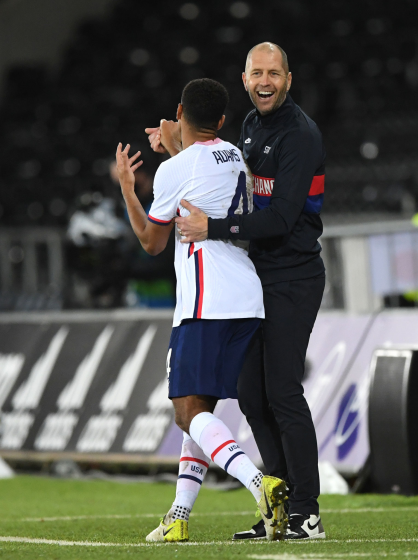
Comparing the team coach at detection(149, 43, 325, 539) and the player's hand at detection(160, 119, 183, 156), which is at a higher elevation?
the player's hand at detection(160, 119, 183, 156)

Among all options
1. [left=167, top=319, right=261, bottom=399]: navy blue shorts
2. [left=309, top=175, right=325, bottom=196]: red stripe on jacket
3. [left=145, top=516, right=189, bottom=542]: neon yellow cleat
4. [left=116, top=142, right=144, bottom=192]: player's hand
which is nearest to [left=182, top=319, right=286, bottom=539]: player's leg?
[left=167, top=319, right=261, bottom=399]: navy blue shorts

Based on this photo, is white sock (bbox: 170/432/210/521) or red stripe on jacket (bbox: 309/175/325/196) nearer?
white sock (bbox: 170/432/210/521)

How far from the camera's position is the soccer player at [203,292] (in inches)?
172

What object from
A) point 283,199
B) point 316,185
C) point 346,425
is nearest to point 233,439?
point 283,199

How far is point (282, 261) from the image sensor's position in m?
4.69

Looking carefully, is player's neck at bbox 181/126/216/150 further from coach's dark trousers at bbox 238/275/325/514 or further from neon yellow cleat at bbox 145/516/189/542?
neon yellow cleat at bbox 145/516/189/542

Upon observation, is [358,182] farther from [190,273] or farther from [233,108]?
[190,273]

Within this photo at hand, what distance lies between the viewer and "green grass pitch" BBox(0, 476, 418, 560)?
3.87m

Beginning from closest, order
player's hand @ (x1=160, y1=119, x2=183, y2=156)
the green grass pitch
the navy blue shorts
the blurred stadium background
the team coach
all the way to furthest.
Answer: the green grass pitch < the navy blue shorts < the team coach < player's hand @ (x1=160, y1=119, x2=183, y2=156) < the blurred stadium background

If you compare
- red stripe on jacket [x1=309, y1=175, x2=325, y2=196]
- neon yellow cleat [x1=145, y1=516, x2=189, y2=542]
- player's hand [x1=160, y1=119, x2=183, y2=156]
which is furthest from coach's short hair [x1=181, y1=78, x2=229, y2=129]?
neon yellow cleat [x1=145, y1=516, x2=189, y2=542]

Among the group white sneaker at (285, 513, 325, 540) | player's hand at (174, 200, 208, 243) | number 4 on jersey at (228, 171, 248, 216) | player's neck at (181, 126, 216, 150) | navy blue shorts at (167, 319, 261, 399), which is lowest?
white sneaker at (285, 513, 325, 540)

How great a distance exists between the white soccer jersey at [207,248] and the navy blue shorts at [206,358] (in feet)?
0.19

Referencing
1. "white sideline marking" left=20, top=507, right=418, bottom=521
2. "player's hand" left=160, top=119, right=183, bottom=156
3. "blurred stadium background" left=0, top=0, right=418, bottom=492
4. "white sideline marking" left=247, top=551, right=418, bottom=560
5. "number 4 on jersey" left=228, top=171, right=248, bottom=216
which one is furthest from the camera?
"blurred stadium background" left=0, top=0, right=418, bottom=492

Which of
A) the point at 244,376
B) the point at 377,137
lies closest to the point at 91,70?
the point at 377,137
